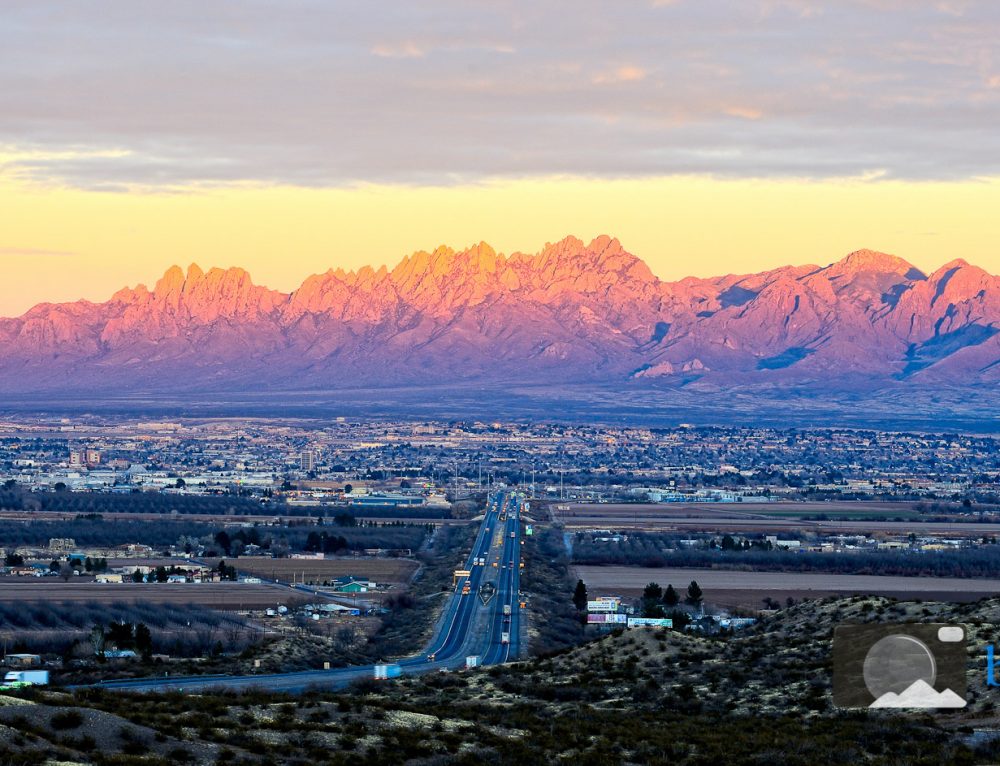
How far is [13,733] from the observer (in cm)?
2936

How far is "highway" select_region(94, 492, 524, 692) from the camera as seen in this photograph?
5050cm

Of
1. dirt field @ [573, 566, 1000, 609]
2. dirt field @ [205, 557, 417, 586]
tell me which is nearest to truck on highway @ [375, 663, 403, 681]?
dirt field @ [573, 566, 1000, 609]

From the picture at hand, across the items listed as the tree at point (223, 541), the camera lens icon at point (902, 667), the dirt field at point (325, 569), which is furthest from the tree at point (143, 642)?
the tree at point (223, 541)

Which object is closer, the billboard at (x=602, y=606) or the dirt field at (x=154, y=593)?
the billboard at (x=602, y=606)

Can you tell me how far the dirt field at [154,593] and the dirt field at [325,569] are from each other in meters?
6.31

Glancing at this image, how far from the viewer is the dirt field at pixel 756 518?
141 m

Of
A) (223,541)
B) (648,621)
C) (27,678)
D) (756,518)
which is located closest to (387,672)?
(27,678)

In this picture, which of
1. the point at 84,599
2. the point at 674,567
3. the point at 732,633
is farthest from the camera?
the point at 674,567

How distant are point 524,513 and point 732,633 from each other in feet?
291

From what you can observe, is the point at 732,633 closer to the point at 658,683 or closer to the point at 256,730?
the point at 658,683

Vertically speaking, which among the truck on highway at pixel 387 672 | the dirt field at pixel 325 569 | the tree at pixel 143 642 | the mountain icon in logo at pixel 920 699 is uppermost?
the mountain icon in logo at pixel 920 699

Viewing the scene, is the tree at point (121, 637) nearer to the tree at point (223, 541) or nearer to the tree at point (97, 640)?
the tree at point (97, 640)

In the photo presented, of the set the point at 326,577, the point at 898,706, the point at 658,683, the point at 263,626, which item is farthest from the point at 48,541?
the point at 898,706

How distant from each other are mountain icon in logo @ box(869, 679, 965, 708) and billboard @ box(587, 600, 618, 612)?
4383cm
